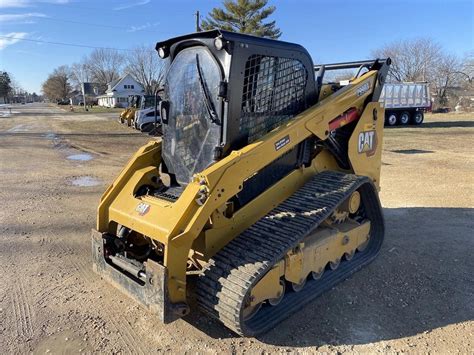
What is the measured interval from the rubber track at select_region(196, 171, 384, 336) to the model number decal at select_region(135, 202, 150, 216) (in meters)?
0.75

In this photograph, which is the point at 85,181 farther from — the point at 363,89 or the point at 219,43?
the point at 219,43

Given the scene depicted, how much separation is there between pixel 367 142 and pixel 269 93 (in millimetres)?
1779

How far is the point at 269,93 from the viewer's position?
12.6 feet

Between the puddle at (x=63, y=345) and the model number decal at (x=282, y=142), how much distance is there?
7.49ft

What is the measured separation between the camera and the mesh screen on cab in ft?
11.9

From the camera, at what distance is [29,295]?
407 cm

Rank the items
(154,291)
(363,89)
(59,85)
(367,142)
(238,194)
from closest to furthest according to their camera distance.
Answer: (154,291) → (238,194) → (363,89) → (367,142) → (59,85)

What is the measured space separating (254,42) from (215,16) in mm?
34802

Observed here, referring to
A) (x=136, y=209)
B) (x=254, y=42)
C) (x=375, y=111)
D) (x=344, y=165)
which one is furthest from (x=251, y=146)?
(x=375, y=111)

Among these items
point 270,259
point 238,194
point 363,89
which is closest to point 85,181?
Answer: point 238,194

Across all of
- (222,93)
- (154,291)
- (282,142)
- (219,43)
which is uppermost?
(219,43)

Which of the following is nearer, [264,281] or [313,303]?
[264,281]

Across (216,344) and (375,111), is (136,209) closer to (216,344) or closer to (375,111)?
(216,344)

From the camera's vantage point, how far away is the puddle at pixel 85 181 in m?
8.82
